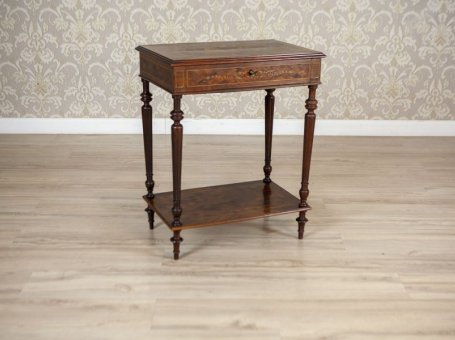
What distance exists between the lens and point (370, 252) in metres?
2.79

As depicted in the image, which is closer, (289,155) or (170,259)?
(170,259)

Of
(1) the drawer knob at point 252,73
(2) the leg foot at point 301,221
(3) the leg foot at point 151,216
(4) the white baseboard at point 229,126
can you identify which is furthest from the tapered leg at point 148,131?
(4) the white baseboard at point 229,126

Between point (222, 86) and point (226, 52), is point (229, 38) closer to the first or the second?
point (226, 52)

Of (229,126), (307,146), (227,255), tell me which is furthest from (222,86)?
(229,126)

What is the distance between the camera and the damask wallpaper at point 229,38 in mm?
4309

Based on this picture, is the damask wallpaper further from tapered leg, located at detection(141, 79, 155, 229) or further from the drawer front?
the drawer front

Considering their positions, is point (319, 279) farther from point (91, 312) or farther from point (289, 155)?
point (289, 155)

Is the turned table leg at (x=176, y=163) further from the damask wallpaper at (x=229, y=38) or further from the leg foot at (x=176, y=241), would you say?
the damask wallpaper at (x=229, y=38)

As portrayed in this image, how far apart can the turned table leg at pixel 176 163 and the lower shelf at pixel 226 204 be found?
→ 0.06m

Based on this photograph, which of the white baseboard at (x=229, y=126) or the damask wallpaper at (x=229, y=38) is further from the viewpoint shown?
the white baseboard at (x=229, y=126)

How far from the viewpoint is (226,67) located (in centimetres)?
248

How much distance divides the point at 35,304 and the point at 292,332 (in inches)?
38.1

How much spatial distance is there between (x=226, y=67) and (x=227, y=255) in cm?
84

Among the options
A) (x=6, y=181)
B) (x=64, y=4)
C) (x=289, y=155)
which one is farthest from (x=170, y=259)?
(x=64, y=4)
